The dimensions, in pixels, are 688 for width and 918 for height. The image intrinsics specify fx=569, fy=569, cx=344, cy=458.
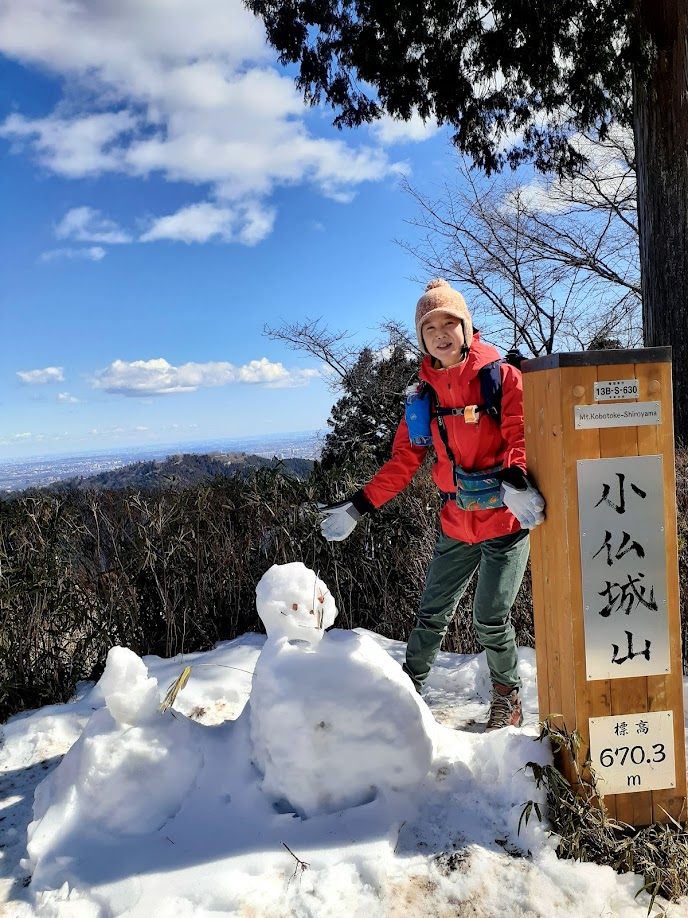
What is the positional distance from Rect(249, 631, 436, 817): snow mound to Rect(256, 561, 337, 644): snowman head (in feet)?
0.53

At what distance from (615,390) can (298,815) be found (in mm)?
1864

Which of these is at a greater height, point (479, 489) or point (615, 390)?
point (615, 390)

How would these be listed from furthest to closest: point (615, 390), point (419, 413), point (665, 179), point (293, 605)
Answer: point (665, 179) → point (419, 413) → point (293, 605) → point (615, 390)

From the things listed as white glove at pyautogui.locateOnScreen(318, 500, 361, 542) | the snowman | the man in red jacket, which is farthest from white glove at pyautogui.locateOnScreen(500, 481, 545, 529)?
white glove at pyautogui.locateOnScreen(318, 500, 361, 542)

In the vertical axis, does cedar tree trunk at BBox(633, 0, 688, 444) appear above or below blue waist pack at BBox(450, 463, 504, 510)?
above

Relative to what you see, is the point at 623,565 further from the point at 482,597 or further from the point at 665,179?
the point at 665,179

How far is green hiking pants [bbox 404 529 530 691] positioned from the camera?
8.41 ft

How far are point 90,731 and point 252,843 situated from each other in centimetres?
77

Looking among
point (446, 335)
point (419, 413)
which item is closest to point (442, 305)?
point (446, 335)

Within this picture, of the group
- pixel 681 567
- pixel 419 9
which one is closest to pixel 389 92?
pixel 419 9

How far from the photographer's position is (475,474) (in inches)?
99.5

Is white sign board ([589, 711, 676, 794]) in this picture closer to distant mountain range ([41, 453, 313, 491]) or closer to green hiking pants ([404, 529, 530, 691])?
green hiking pants ([404, 529, 530, 691])

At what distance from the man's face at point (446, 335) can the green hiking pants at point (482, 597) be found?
2.80ft

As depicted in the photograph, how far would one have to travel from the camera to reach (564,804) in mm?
1875
